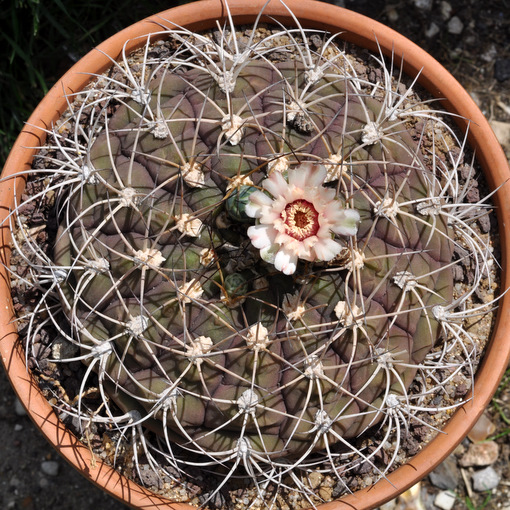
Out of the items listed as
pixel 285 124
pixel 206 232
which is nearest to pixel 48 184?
pixel 206 232

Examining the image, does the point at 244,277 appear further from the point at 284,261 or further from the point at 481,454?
the point at 481,454

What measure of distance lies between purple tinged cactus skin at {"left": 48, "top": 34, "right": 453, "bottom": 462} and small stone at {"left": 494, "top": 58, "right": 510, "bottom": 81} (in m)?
1.19

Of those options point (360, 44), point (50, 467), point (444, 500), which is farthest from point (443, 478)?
point (360, 44)

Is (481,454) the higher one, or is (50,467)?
(481,454)

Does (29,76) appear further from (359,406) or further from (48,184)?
(359,406)

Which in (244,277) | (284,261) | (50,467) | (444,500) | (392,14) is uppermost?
(392,14)

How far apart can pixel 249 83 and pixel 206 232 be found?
15.1 inches

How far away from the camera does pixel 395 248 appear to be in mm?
1306

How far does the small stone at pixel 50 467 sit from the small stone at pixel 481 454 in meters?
1.53

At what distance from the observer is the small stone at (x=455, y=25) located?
2324 millimetres

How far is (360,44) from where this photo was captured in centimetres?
177

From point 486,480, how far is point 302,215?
173cm

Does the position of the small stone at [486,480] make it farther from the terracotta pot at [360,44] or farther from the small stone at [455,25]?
the small stone at [455,25]

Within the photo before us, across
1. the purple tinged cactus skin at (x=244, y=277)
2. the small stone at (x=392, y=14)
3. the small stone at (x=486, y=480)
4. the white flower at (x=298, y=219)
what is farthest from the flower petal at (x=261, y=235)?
the small stone at (x=486, y=480)
